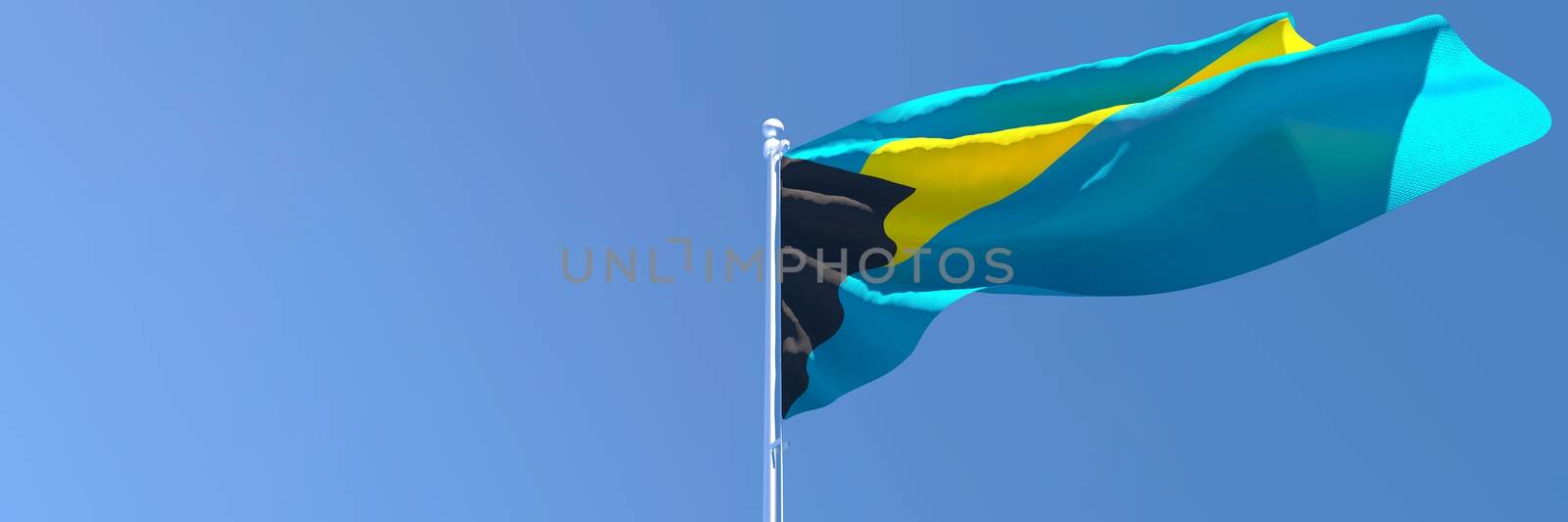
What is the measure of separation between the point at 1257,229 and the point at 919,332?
2246 mm

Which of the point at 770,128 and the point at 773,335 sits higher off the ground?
the point at 770,128

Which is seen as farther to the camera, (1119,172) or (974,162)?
(974,162)

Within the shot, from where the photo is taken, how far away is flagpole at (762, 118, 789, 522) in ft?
26.1

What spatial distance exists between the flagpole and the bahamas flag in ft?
0.63

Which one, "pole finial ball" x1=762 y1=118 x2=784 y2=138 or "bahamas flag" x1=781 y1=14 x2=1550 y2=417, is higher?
"pole finial ball" x1=762 y1=118 x2=784 y2=138

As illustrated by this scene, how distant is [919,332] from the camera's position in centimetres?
851

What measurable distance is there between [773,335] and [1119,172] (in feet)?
7.77

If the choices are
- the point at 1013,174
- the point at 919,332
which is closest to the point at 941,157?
the point at 1013,174

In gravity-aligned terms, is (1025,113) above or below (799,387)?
above

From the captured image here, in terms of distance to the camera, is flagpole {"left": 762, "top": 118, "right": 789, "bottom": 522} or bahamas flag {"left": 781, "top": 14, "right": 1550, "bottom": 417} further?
flagpole {"left": 762, "top": 118, "right": 789, "bottom": 522}

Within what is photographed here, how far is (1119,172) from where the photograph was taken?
25.2ft

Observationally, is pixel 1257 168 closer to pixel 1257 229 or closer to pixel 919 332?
pixel 1257 229

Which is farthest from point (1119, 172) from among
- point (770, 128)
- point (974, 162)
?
point (770, 128)

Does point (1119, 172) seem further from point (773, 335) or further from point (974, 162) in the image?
point (773, 335)
